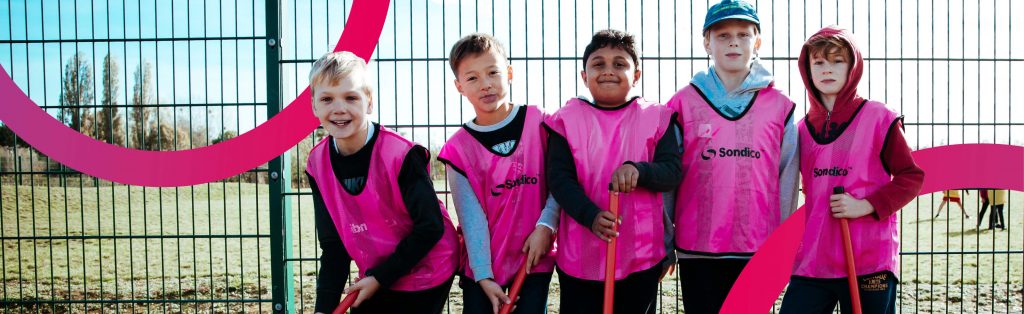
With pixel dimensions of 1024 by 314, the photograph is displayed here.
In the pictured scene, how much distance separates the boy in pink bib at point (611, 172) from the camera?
2.35 m

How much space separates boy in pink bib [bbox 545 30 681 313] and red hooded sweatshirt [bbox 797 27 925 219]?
0.65 meters

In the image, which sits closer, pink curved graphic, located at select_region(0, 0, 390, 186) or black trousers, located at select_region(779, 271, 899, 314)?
black trousers, located at select_region(779, 271, 899, 314)

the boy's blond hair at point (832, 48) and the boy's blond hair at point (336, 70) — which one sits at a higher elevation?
the boy's blond hair at point (832, 48)

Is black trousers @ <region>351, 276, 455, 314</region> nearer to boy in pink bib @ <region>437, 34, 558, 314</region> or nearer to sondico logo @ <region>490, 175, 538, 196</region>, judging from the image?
boy in pink bib @ <region>437, 34, 558, 314</region>

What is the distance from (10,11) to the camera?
413cm

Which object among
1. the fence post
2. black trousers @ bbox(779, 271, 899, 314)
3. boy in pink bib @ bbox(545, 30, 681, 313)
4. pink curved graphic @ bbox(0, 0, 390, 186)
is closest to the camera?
boy in pink bib @ bbox(545, 30, 681, 313)

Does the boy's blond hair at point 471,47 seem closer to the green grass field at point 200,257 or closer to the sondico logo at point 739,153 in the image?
the sondico logo at point 739,153

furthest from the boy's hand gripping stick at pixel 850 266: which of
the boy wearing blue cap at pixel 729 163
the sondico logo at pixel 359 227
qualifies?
the sondico logo at pixel 359 227

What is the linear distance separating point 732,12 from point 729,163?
577 millimetres

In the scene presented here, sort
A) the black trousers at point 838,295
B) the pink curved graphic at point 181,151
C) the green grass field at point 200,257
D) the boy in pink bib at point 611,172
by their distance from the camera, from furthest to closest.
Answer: the green grass field at point 200,257 → the pink curved graphic at point 181,151 → the black trousers at point 838,295 → the boy in pink bib at point 611,172

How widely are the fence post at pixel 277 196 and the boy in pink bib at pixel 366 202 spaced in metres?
1.28

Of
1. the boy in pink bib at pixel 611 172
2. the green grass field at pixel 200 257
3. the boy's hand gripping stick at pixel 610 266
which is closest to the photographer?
the boy's hand gripping stick at pixel 610 266

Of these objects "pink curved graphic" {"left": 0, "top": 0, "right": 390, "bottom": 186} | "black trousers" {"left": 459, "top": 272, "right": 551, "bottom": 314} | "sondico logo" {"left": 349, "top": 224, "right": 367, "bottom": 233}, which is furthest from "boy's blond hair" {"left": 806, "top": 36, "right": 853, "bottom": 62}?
"pink curved graphic" {"left": 0, "top": 0, "right": 390, "bottom": 186}

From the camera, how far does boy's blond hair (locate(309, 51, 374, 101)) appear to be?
240 centimetres
